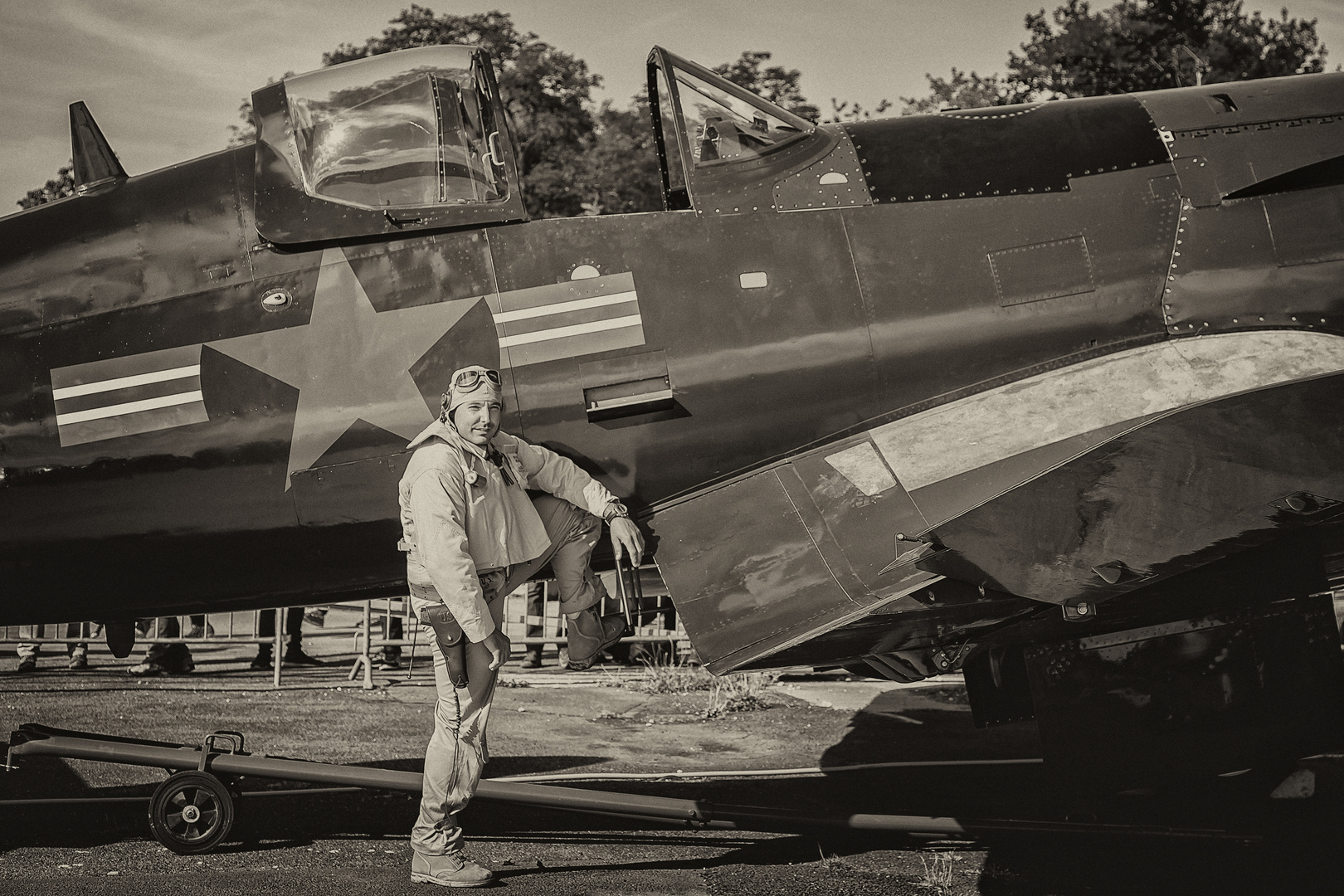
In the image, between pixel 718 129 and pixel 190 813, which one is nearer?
pixel 190 813

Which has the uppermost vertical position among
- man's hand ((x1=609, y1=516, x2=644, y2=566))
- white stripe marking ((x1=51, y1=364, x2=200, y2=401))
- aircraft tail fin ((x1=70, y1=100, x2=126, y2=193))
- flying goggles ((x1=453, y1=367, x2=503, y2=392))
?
aircraft tail fin ((x1=70, y1=100, x2=126, y2=193))

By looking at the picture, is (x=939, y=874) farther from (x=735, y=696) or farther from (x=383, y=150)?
(x=735, y=696)

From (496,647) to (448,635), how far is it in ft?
0.75

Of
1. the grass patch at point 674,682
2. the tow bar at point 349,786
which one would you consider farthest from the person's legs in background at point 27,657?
the tow bar at point 349,786

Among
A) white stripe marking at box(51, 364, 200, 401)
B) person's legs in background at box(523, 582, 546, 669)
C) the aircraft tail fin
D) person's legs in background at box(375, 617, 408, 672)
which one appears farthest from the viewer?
person's legs in background at box(523, 582, 546, 669)

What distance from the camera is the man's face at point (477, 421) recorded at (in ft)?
14.9

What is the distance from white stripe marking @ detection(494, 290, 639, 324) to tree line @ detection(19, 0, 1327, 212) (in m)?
24.5

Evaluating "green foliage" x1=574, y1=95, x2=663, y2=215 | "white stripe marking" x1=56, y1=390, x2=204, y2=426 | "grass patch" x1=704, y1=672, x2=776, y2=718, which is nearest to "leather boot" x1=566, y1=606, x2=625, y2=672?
→ "white stripe marking" x1=56, y1=390, x2=204, y2=426

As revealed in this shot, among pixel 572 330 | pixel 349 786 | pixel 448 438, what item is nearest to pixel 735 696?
pixel 349 786

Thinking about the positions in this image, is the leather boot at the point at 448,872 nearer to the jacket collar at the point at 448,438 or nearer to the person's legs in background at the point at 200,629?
the jacket collar at the point at 448,438

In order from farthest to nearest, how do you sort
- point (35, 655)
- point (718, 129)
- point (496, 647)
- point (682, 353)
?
point (35, 655) → point (718, 129) → point (682, 353) → point (496, 647)

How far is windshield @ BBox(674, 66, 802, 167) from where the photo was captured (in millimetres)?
5238

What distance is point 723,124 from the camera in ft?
17.4

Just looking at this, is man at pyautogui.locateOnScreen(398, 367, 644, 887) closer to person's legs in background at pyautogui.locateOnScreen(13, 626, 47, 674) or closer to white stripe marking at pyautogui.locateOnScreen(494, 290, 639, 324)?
white stripe marking at pyautogui.locateOnScreen(494, 290, 639, 324)
